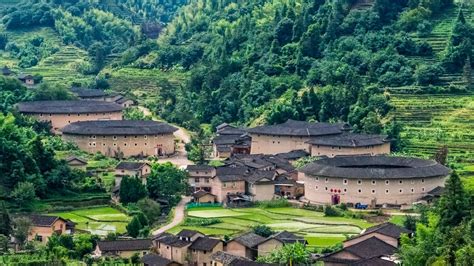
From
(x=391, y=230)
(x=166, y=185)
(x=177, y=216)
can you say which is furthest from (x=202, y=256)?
(x=166, y=185)

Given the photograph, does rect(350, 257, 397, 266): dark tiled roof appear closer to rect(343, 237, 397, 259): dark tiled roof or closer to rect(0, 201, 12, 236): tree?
rect(343, 237, 397, 259): dark tiled roof

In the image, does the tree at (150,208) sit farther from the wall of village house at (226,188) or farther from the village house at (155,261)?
the village house at (155,261)

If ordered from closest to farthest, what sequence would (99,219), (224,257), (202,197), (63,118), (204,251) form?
(224,257) → (204,251) → (99,219) → (202,197) → (63,118)

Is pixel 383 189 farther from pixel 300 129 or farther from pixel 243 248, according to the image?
pixel 243 248

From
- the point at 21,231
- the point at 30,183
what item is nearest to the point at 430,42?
the point at 30,183

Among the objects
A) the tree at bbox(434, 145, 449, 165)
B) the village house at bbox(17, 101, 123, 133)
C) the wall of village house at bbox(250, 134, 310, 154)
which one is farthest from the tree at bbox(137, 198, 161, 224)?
the village house at bbox(17, 101, 123, 133)

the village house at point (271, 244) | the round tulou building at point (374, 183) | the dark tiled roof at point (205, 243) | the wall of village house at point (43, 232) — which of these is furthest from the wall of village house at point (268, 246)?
the round tulou building at point (374, 183)
